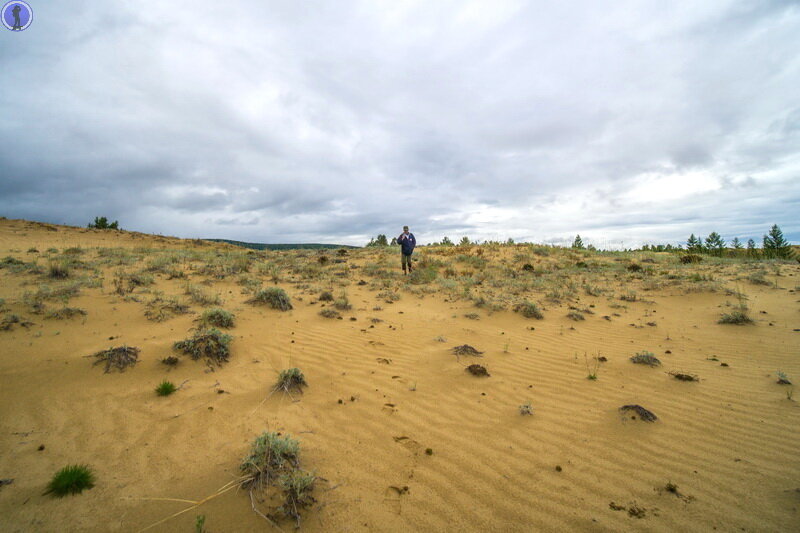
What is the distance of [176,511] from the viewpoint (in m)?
2.58

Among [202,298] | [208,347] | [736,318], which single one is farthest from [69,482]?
Answer: [736,318]

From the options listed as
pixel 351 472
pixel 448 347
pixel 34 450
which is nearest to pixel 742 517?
pixel 351 472

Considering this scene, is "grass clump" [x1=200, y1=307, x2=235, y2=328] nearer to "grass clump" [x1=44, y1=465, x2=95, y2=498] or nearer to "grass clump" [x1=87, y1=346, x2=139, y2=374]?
"grass clump" [x1=87, y1=346, x2=139, y2=374]

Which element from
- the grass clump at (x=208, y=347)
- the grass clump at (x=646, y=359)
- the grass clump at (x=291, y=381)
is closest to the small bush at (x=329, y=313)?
the grass clump at (x=208, y=347)

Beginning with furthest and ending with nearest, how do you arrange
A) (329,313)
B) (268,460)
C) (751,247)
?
1. (751,247)
2. (329,313)
3. (268,460)

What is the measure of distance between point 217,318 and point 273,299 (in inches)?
63.5

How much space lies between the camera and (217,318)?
6.34 metres

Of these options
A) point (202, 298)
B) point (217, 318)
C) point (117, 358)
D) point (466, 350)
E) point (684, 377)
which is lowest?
point (684, 377)

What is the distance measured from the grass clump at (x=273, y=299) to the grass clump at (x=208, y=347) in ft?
7.98

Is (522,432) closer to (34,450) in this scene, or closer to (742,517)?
(742,517)

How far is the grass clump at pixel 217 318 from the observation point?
6242mm

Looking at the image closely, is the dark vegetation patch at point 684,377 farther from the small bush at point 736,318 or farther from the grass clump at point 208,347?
the grass clump at point 208,347

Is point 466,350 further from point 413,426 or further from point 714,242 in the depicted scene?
point 714,242

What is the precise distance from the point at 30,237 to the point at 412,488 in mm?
26379
